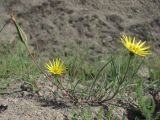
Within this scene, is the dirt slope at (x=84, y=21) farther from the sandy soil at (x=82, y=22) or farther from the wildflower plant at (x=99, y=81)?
the wildflower plant at (x=99, y=81)

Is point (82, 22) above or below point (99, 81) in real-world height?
above

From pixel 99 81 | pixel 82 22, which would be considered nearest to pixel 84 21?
pixel 82 22

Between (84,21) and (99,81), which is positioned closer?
(99,81)

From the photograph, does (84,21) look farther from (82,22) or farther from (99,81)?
(99,81)

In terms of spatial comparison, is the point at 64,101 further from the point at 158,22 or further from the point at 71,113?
the point at 158,22

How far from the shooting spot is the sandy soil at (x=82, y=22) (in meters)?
3.51

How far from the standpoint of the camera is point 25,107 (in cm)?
262

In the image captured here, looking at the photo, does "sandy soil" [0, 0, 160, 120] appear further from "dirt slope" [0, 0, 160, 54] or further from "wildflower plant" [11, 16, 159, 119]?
"wildflower plant" [11, 16, 159, 119]

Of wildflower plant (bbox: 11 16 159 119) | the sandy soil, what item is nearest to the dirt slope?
the sandy soil

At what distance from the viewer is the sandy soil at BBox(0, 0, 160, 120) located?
3508 mm

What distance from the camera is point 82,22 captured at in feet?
11.7

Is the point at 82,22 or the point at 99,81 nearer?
the point at 99,81

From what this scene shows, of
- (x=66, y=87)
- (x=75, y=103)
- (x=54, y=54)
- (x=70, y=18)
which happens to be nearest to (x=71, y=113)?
(x=75, y=103)

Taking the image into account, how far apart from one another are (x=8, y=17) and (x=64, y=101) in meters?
1.10
